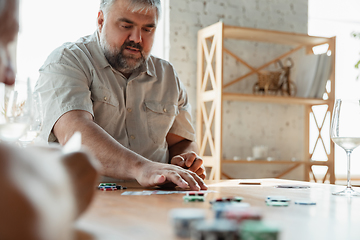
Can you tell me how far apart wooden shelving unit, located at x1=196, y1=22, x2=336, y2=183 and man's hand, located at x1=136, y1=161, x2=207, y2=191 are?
7.23 ft

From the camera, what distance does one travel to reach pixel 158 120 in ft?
6.75

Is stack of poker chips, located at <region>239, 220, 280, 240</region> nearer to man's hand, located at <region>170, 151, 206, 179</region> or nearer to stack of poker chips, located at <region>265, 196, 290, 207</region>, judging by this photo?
stack of poker chips, located at <region>265, 196, 290, 207</region>

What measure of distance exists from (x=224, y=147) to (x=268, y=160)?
0.41m

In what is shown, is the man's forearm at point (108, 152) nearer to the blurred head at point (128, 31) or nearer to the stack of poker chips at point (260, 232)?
the blurred head at point (128, 31)

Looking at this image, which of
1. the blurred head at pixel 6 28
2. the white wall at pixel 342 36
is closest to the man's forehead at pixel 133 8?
the blurred head at pixel 6 28

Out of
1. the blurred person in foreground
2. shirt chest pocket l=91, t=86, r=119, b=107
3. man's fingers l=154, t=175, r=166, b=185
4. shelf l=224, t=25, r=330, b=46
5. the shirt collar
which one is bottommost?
man's fingers l=154, t=175, r=166, b=185

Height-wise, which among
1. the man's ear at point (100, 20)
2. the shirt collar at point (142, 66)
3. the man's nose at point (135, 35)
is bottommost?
the shirt collar at point (142, 66)

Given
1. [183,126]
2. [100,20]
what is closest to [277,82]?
[183,126]

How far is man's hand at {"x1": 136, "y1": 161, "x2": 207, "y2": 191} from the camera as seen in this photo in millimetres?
1180

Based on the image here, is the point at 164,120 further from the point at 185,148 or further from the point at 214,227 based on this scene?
the point at 214,227

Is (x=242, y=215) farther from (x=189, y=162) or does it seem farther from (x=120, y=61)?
(x=120, y=61)

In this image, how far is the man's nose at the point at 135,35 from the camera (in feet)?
6.43

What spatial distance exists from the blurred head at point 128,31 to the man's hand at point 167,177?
82 centimetres

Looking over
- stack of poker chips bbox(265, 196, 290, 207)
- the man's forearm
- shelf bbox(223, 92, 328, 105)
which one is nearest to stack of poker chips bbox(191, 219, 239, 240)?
stack of poker chips bbox(265, 196, 290, 207)
